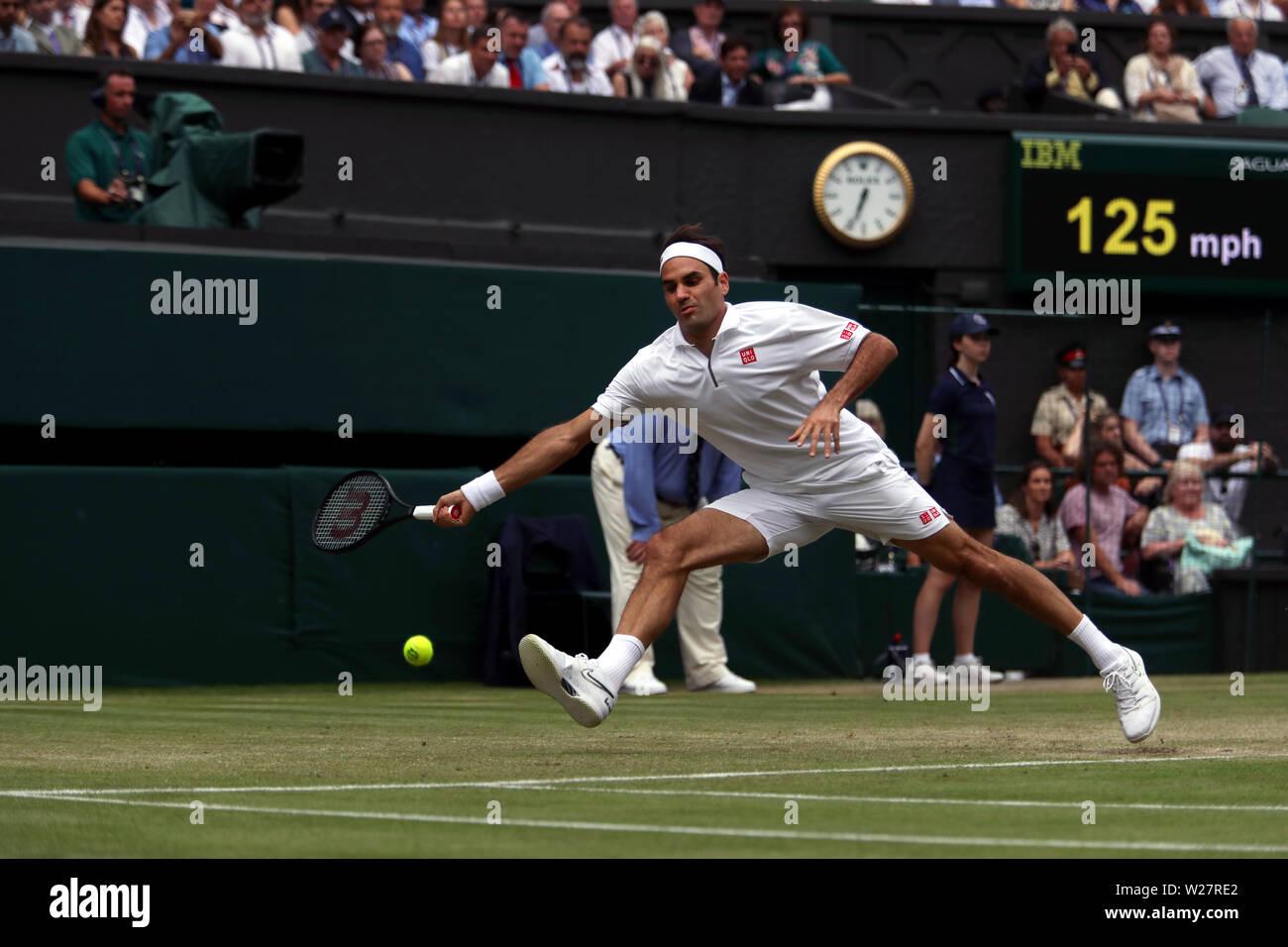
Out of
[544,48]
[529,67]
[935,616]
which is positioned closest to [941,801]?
[935,616]

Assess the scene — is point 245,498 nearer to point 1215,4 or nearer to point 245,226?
point 245,226

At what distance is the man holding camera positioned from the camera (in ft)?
42.9

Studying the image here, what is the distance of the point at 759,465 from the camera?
7980 mm

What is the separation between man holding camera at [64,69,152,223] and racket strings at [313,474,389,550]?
531 cm

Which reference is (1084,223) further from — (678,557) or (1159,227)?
(678,557)

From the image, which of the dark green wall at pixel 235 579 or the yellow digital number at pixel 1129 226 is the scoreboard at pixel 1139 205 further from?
the dark green wall at pixel 235 579

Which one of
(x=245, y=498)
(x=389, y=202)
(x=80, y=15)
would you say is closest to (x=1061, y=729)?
(x=245, y=498)

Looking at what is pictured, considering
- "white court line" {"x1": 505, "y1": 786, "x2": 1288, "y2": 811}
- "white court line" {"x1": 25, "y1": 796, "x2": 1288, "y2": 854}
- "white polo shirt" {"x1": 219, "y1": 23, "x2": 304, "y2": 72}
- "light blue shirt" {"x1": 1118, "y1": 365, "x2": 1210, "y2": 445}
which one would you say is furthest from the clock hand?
"white court line" {"x1": 25, "y1": 796, "x2": 1288, "y2": 854}

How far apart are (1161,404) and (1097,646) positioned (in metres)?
8.79

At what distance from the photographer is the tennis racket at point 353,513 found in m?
8.33

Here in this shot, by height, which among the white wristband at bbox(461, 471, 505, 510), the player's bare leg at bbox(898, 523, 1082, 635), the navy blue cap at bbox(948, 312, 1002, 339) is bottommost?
the player's bare leg at bbox(898, 523, 1082, 635)

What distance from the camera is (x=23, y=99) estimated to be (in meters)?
14.3

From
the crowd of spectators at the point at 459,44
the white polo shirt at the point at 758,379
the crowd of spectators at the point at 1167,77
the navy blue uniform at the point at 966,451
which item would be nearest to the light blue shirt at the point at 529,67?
the crowd of spectators at the point at 459,44

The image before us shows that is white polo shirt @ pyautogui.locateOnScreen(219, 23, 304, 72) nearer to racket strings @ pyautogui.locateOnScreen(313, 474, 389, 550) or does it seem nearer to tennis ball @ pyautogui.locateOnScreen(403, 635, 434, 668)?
tennis ball @ pyautogui.locateOnScreen(403, 635, 434, 668)
